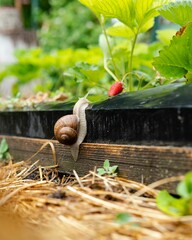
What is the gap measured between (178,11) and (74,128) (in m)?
0.38

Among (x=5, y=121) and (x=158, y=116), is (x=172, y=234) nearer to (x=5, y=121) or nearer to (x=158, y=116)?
(x=158, y=116)

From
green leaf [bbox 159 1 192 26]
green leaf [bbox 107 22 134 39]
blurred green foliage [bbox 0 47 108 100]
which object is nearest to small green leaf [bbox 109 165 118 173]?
green leaf [bbox 159 1 192 26]

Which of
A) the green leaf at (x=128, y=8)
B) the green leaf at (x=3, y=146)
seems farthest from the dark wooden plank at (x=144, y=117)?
the green leaf at (x=3, y=146)

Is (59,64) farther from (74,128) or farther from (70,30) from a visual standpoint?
(70,30)

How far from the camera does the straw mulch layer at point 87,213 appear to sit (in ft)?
2.30

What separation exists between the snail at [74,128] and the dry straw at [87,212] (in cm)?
11

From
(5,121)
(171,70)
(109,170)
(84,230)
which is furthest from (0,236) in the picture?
(5,121)

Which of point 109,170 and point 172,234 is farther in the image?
point 109,170

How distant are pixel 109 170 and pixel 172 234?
321 millimetres

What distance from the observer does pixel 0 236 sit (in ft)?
2.52

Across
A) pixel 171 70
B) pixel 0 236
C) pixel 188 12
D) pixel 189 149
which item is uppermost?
pixel 188 12

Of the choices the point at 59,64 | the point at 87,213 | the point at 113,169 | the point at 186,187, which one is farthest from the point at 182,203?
the point at 59,64

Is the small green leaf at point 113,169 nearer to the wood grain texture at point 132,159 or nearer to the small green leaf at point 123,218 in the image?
the wood grain texture at point 132,159

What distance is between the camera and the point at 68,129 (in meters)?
1.06
